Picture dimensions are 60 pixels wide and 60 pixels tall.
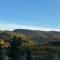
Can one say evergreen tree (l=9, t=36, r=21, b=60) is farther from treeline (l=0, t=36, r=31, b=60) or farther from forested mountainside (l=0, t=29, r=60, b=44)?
forested mountainside (l=0, t=29, r=60, b=44)

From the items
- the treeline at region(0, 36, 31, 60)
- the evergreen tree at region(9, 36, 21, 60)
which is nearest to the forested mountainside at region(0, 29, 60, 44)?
the treeline at region(0, 36, 31, 60)

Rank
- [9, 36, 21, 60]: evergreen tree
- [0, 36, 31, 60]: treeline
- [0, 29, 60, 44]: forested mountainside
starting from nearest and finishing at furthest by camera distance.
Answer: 1. [0, 36, 31, 60]: treeline
2. [9, 36, 21, 60]: evergreen tree
3. [0, 29, 60, 44]: forested mountainside

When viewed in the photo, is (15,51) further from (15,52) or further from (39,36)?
(39,36)

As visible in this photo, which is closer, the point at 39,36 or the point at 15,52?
the point at 15,52

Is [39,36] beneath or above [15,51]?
above

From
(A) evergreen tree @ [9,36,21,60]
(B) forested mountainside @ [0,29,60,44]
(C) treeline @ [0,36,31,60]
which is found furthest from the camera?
(B) forested mountainside @ [0,29,60,44]

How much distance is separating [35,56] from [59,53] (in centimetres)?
233

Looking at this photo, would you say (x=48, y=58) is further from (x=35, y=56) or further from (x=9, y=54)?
(x=9, y=54)

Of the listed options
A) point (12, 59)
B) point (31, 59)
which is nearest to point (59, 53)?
point (31, 59)

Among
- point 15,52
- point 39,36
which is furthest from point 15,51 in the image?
point 39,36

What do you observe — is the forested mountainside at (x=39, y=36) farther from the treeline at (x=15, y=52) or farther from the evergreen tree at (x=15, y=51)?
the evergreen tree at (x=15, y=51)

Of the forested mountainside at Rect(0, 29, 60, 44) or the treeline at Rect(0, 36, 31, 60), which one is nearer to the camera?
the treeline at Rect(0, 36, 31, 60)

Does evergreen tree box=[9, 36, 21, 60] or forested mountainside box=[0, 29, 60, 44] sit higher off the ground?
forested mountainside box=[0, 29, 60, 44]

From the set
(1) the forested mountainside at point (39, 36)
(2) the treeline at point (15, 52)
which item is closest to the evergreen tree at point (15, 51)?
(2) the treeline at point (15, 52)
